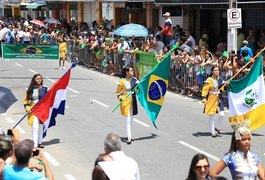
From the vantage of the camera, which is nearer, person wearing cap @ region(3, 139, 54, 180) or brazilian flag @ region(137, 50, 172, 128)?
person wearing cap @ region(3, 139, 54, 180)

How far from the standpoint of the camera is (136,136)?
14.7 meters

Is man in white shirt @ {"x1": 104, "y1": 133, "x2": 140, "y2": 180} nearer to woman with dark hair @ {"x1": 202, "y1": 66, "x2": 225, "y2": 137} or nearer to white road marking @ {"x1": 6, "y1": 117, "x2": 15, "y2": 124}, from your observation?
woman with dark hair @ {"x1": 202, "y1": 66, "x2": 225, "y2": 137}

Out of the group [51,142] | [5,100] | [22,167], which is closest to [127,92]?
[51,142]

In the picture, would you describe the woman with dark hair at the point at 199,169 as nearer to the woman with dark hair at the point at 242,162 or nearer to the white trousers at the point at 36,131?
the woman with dark hair at the point at 242,162

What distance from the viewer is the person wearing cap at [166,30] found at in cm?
2453

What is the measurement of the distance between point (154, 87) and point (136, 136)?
58.1 inches

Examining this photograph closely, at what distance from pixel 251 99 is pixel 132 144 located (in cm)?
269

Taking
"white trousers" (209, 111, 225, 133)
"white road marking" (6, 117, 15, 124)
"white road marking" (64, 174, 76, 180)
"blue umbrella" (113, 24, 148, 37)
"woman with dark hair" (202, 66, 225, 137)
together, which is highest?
"blue umbrella" (113, 24, 148, 37)

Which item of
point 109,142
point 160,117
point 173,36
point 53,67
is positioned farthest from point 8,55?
point 109,142

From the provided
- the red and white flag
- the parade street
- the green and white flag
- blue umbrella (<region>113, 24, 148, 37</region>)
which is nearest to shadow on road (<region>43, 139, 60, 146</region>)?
the parade street

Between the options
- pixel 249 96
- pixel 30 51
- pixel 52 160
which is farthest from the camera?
pixel 30 51

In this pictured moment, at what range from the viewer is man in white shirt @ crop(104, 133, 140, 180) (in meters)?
6.70

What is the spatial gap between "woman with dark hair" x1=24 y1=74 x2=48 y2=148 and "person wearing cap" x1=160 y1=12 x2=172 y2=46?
11527mm

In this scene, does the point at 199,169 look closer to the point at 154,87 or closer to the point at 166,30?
the point at 154,87
